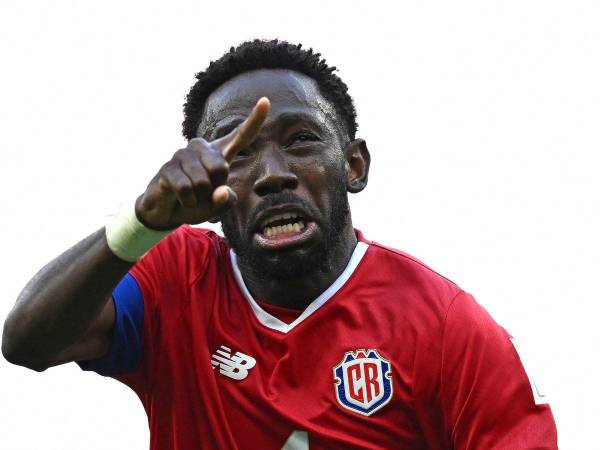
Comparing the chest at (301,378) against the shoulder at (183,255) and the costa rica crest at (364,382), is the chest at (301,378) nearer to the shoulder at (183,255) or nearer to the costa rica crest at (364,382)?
the costa rica crest at (364,382)

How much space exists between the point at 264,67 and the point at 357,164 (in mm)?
587

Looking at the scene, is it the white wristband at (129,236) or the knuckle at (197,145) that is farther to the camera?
the white wristband at (129,236)

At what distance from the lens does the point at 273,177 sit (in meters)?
4.42

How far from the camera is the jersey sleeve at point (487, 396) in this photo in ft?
Answer: 14.1

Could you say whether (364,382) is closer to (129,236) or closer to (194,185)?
(129,236)

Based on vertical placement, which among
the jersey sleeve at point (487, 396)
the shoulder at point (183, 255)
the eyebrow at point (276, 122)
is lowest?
the jersey sleeve at point (487, 396)

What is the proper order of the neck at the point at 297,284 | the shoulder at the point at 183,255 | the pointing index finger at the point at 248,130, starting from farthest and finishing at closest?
the neck at the point at 297,284
the shoulder at the point at 183,255
the pointing index finger at the point at 248,130

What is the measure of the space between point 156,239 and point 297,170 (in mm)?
825

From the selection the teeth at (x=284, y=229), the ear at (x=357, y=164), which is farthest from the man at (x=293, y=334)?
the ear at (x=357, y=164)


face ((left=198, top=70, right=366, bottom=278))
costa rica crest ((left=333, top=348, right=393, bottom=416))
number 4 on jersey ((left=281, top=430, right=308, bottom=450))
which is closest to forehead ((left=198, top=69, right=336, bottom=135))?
face ((left=198, top=70, right=366, bottom=278))

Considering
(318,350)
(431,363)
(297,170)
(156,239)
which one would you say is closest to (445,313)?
(431,363)

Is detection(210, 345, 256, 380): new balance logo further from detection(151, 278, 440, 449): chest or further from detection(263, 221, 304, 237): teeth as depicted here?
detection(263, 221, 304, 237): teeth

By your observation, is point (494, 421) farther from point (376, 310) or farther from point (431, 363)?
point (376, 310)

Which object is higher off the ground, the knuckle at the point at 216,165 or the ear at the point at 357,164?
the knuckle at the point at 216,165
